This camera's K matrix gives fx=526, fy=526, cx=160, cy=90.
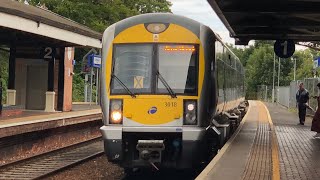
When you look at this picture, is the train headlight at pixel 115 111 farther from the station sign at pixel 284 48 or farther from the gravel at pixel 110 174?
the station sign at pixel 284 48

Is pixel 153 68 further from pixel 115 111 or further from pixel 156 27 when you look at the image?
pixel 115 111

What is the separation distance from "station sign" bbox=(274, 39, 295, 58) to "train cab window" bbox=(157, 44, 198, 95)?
7071 millimetres

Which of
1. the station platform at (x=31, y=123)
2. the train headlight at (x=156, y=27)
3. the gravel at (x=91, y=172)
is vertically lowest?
the gravel at (x=91, y=172)

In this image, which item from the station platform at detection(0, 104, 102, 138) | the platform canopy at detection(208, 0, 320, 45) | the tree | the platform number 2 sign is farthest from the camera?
the tree

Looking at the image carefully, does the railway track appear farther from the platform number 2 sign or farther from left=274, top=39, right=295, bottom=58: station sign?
left=274, top=39, right=295, bottom=58: station sign

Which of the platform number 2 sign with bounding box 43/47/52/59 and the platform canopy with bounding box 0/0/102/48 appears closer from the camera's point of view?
the platform canopy with bounding box 0/0/102/48

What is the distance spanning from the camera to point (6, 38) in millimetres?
19594

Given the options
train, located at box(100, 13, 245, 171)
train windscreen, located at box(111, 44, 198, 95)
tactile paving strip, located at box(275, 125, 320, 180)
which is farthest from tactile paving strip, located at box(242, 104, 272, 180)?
train windscreen, located at box(111, 44, 198, 95)

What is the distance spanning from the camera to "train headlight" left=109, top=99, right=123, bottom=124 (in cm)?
945

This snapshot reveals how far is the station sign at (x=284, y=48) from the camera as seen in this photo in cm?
1596

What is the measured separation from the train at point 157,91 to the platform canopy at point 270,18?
200 cm

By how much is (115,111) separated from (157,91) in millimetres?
840

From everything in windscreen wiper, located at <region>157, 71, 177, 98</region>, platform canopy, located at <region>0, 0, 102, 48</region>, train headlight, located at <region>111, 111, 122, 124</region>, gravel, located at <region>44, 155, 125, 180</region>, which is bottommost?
gravel, located at <region>44, 155, 125, 180</region>

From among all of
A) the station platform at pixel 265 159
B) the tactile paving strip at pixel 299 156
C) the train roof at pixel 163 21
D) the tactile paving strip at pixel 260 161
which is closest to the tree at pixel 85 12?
the tactile paving strip at pixel 299 156
